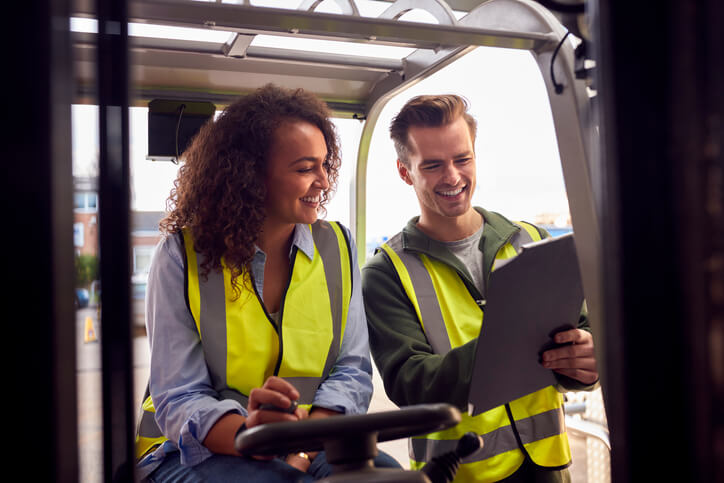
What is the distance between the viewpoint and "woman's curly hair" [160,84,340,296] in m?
1.52

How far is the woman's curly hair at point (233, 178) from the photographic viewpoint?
152 centimetres

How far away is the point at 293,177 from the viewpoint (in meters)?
1.63

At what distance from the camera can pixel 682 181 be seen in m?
0.47

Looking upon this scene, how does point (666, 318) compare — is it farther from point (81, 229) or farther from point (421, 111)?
point (421, 111)

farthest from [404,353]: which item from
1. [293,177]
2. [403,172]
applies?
[403,172]

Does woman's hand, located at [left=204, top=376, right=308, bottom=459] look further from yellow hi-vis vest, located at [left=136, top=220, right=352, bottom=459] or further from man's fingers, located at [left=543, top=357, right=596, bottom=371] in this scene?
man's fingers, located at [left=543, top=357, right=596, bottom=371]

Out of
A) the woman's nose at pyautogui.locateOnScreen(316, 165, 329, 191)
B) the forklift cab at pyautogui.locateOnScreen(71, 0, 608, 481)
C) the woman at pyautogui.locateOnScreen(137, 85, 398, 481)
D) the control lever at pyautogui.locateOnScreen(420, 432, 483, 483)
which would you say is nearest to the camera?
the control lever at pyautogui.locateOnScreen(420, 432, 483, 483)

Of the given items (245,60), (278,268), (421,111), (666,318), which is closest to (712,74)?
(666,318)

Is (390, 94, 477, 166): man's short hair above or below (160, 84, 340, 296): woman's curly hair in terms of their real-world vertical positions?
above

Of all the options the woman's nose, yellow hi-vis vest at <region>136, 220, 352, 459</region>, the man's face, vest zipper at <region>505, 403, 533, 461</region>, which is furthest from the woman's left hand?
the man's face

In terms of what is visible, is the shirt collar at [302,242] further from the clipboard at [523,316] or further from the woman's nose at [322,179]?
the clipboard at [523,316]

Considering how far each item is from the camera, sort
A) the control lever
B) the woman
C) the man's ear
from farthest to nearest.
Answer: the man's ear, the woman, the control lever

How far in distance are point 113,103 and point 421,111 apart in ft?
4.39

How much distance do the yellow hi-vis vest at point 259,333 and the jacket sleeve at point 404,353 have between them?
172 millimetres
